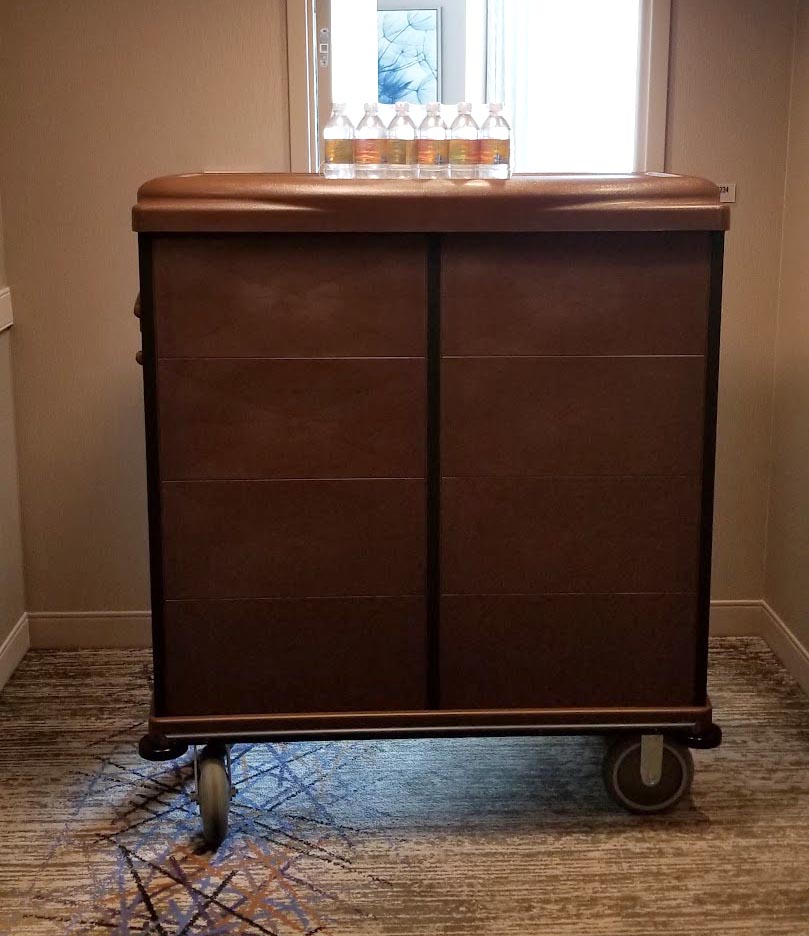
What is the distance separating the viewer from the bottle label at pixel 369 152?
8.27 ft

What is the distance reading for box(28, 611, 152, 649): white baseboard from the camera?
11.9ft

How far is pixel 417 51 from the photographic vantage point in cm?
401

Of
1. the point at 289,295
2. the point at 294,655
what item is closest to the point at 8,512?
the point at 294,655

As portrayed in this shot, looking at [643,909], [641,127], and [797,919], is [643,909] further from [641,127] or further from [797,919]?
[641,127]

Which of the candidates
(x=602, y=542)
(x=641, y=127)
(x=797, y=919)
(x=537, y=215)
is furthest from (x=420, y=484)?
(x=641, y=127)

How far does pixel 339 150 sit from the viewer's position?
2531 millimetres

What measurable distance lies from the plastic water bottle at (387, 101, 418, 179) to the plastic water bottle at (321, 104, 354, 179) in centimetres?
8

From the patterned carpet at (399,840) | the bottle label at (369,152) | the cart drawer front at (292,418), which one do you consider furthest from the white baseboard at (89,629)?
the bottle label at (369,152)

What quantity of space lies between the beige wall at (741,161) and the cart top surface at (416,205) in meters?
1.13

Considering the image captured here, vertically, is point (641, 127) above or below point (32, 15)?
below

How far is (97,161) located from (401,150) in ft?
3.83

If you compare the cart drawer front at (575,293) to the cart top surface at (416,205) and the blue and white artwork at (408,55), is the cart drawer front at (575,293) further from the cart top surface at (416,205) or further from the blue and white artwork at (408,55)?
the blue and white artwork at (408,55)

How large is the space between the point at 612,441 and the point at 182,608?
93cm

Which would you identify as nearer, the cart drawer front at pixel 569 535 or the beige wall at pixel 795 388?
the cart drawer front at pixel 569 535
